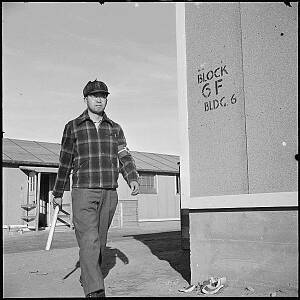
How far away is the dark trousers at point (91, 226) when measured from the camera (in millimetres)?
3963

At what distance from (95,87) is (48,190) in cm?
1779

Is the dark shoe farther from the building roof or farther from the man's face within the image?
the building roof

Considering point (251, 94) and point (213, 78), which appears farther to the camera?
point (213, 78)

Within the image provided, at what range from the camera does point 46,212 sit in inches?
824

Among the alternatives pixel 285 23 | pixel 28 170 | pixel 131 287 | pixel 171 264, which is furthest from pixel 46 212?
pixel 285 23

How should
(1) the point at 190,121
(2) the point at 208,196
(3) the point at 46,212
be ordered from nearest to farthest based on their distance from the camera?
1. (2) the point at 208,196
2. (1) the point at 190,121
3. (3) the point at 46,212

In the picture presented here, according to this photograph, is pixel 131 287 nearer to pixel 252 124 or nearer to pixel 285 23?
pixel 252 124

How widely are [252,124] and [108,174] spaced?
149 cm

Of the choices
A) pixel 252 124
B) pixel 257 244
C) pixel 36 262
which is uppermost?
pixel 252 124

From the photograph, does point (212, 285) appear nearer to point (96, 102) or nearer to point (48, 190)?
point (96, 102)

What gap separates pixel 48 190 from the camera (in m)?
21.4

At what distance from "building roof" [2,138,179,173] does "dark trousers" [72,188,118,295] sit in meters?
15.3

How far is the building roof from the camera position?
19.4 m

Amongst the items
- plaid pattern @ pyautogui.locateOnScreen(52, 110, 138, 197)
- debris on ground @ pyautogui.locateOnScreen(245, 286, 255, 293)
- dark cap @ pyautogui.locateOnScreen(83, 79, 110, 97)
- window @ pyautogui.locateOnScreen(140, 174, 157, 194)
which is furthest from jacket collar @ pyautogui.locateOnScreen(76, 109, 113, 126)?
window @ pyautogui.locateOnScreen(140, 174, 157, 194)
